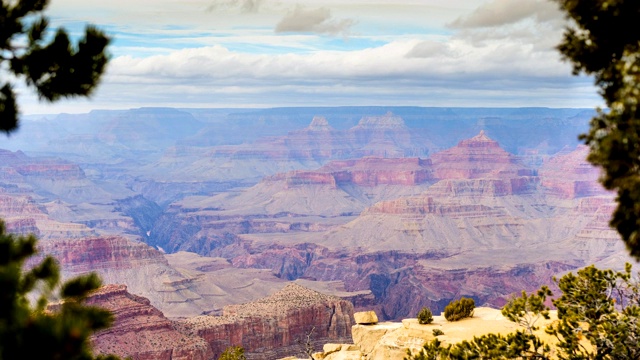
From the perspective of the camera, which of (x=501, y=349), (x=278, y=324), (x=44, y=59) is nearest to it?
(x=44, y=59)

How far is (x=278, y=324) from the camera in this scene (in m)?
94.6

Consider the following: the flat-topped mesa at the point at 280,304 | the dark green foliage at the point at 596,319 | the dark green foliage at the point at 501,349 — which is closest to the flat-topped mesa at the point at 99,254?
the flat-topped mesa at the point at 280,304

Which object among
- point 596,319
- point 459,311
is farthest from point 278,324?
point 596,319

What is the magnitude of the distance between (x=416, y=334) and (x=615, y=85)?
20.5m

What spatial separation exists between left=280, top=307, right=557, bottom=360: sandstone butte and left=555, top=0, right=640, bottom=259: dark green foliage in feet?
46.8

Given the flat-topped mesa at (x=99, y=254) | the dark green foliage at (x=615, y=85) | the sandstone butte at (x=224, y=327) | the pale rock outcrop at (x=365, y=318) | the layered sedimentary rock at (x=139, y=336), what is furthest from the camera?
the flat-topped mesa at (x=99, y=254)

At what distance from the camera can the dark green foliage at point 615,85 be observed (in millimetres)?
10812

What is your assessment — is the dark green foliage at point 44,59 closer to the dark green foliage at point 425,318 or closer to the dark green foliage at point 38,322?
the dark green foliage at point 38,322

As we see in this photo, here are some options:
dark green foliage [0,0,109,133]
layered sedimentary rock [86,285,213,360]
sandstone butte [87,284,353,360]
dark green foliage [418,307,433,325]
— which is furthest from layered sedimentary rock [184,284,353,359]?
dark green foliage [0,0,109,133]

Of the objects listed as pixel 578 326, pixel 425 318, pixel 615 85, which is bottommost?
pixel 425 318

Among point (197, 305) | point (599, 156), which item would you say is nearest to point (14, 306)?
point (599, 156)

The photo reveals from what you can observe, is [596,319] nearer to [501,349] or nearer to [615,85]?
[501,349]

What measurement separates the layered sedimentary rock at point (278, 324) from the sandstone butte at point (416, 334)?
4954cm

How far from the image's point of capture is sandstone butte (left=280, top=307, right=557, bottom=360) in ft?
94.4
